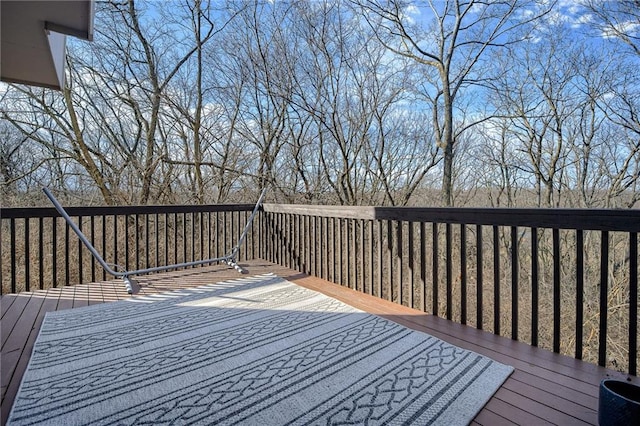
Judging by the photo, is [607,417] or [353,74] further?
[353,74]

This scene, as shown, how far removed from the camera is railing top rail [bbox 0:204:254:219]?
10.9ft

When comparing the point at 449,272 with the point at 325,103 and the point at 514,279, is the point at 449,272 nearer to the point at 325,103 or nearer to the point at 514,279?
the point at 514,279

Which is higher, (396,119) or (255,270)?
(396,119)

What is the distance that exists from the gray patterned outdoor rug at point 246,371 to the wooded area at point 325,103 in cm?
504

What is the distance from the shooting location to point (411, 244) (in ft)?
9.41

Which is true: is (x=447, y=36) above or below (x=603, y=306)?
above

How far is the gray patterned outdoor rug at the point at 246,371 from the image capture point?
4.82 ft

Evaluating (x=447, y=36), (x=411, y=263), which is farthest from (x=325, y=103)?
(x=411, y=263)

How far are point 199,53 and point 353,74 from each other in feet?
10.6

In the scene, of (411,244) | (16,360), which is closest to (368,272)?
(411,244)

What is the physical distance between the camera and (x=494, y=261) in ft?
7.45

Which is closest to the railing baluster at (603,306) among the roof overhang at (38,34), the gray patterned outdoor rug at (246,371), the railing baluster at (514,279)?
the railing baluster at (514,279)

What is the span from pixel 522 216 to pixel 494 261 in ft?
1.18

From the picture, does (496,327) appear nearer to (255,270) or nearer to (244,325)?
(244,325)
